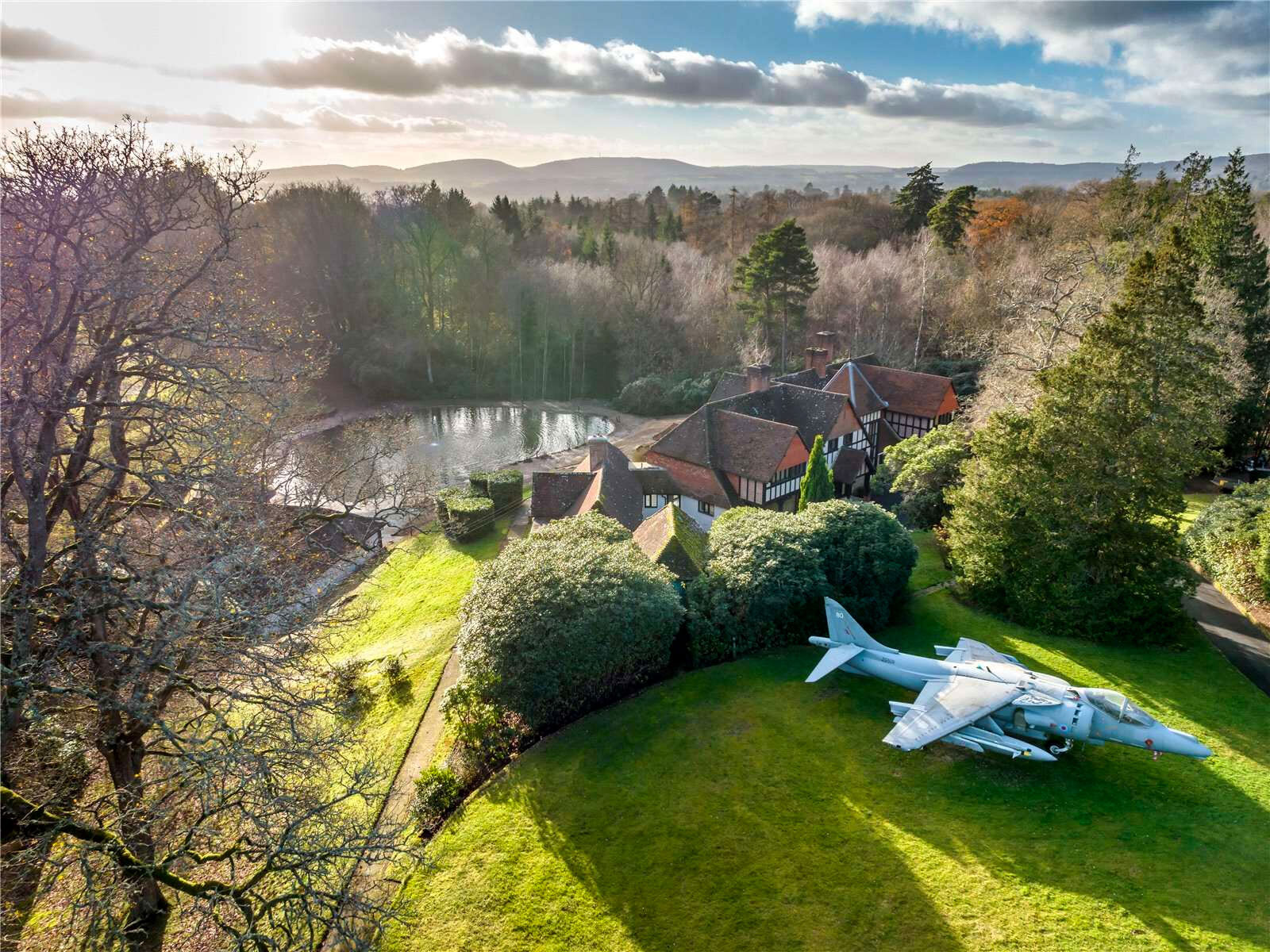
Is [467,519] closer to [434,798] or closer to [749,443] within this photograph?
[749,443]

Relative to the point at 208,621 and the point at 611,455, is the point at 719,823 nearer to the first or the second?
the point at 208,621

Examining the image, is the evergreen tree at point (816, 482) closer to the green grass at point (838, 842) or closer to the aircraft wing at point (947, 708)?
the green grass at point (838, 842)

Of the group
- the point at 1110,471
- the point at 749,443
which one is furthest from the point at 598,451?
the point at 1110,471

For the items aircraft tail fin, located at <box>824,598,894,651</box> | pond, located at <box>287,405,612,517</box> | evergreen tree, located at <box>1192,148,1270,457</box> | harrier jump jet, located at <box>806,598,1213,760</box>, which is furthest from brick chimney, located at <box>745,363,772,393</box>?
harrier jump jet, located at <box>806,598,1213,760</box>

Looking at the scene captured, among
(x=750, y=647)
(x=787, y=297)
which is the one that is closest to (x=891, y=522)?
(x=750, y=647)

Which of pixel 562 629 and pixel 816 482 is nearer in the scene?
pixel 562 629

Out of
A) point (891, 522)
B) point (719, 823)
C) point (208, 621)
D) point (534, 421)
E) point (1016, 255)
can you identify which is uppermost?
point (1016, 255)

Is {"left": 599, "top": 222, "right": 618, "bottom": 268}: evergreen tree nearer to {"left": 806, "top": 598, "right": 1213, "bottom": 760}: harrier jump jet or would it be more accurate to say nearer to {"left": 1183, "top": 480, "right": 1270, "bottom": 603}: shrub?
{"left": 1183, "top": 480, "right": 1270, "bottom": 603}: shrub
